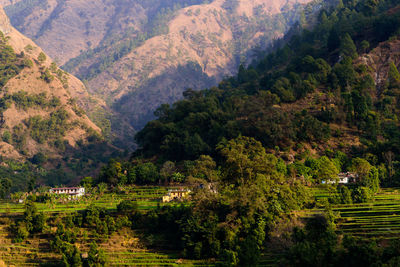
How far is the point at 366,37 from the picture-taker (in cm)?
8200

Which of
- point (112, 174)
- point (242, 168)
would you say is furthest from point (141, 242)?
point (112, 174)

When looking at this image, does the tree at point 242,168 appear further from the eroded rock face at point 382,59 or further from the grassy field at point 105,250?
the eroded rock face at point 382,59

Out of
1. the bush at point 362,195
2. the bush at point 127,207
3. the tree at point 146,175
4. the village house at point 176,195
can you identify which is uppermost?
the tree at point 146,175

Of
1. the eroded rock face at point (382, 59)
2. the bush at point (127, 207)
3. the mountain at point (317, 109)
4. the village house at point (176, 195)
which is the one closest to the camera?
the bush at point (127, 207)

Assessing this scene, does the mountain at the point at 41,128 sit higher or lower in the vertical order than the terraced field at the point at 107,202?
higher

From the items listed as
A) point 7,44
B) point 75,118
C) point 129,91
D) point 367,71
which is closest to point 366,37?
point 367,71

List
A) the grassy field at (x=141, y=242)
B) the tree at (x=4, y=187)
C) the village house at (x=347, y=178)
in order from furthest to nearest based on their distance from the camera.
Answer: the tree at (x=4, y=187), the village house at (x=347, y=178), the grassy field at (x=141, y=242)

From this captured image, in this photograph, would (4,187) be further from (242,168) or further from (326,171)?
(326,171)

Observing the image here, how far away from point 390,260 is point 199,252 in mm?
16213

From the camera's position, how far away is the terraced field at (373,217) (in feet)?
112

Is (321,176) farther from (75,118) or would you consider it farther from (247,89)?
(75,118)

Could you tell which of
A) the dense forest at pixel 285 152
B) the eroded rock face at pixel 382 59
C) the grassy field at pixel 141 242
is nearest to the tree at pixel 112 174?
the dense forest at pixel 285 152

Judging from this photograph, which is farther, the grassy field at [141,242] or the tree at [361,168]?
the tree at [361,168]

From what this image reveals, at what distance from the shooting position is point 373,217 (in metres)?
37.6
